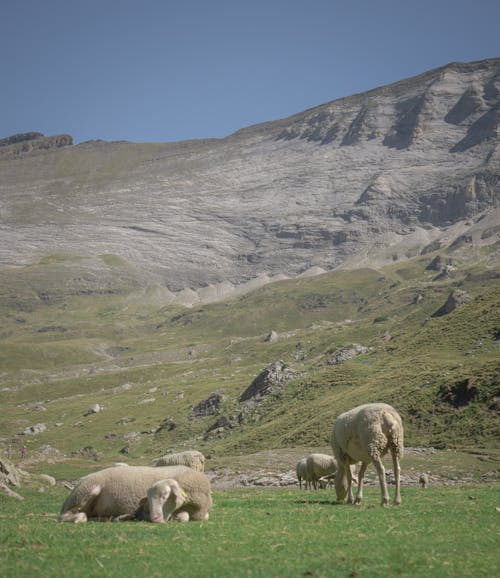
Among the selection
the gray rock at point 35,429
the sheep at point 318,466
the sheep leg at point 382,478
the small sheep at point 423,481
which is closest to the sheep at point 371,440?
the sheep leg at point 382,478

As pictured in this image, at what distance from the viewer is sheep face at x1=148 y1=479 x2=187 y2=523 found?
1730 cm

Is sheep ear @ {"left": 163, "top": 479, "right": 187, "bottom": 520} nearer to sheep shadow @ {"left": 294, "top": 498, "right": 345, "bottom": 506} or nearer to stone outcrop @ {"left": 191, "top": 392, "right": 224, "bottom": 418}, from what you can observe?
sheep shadow @ {"left": 294, "top": 498, "right": 345, "bottom": 506}

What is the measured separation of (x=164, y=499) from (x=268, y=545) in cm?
424

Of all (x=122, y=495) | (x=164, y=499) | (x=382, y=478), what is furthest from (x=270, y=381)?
(x=164, y=499)

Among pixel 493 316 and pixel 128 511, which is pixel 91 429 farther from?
pixel 128 511

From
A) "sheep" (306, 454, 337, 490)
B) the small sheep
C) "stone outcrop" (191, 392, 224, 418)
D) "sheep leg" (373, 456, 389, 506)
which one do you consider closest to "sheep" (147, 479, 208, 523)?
"sheep leg" (373, 456, 389, 506)

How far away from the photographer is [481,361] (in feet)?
183

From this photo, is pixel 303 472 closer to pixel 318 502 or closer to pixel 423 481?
pixel 423 481

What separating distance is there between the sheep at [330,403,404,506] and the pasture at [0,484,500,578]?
1.82 metres

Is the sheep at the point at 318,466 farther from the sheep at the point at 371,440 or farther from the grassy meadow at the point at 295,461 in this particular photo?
the sheep at the point at 371,440

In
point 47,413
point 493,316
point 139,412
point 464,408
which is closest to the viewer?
point 464,408

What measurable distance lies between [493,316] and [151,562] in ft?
208

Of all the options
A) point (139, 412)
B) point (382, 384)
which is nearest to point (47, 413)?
point (139, 412)

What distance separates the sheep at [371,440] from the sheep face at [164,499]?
24.5 ft
